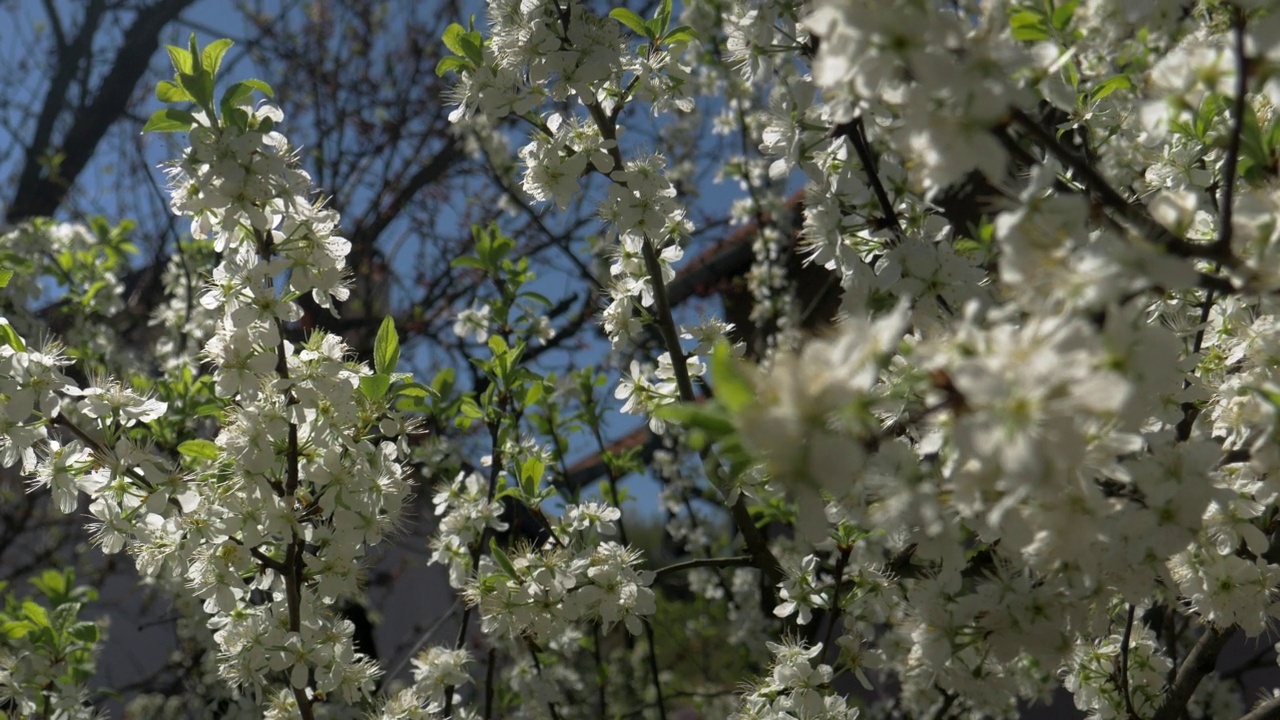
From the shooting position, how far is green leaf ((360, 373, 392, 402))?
5.92 ft

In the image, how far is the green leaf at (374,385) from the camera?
1806 mm

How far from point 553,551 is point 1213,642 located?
1.35 m

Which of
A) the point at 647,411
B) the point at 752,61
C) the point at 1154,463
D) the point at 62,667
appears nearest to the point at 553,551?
the point at 647,411

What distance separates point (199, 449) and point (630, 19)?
46.8 inches

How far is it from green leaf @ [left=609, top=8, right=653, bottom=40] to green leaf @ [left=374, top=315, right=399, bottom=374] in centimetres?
75

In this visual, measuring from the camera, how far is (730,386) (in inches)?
33.8

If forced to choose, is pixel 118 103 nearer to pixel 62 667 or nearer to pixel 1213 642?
pixel 62 667

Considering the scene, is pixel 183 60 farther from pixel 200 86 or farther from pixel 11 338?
pixel 11 338

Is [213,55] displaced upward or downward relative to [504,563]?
upward

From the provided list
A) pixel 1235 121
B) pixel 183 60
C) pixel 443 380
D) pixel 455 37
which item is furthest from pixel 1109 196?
pixel 443 380

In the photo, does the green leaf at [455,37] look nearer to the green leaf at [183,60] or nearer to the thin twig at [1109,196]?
the green leaf at [183,60]

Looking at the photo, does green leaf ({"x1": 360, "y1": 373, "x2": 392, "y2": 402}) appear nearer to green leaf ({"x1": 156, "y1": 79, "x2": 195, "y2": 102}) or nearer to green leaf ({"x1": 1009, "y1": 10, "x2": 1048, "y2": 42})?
green leaf ({"x1": 156, "y1": 79, "x2": 195, "y2": 102})

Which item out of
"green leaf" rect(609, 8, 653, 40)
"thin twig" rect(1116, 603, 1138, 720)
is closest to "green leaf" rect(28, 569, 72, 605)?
"green leaf" rect(609, 8, 653, 40)

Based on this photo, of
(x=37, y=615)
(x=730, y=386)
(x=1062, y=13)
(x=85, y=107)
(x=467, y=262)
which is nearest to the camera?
(x=730, y=386)
